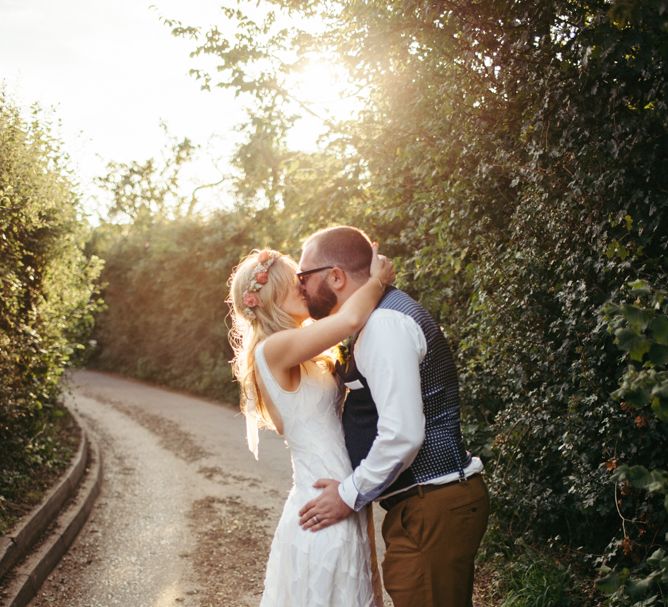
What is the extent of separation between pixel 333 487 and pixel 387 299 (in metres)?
0.77

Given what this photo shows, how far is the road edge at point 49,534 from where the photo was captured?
5594 mm

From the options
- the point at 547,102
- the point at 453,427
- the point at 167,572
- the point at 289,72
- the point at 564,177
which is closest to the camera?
the point at 453,427

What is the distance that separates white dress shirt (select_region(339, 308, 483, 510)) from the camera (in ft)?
8.68

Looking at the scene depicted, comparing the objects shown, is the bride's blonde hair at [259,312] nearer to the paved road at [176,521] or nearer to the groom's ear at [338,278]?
the groom's ear at [338,278]

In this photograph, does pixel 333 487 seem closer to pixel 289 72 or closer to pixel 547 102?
pixel 547 102

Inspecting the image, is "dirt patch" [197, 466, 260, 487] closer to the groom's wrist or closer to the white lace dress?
the white lace dress

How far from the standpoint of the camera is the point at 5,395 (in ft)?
24.1

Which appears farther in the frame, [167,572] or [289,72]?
[289,72]

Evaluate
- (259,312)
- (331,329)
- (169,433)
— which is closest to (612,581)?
(331,329)

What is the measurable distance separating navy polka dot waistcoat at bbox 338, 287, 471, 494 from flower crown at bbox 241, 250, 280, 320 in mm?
527

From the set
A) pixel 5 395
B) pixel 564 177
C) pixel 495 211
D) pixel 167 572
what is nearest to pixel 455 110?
pixel 495 211

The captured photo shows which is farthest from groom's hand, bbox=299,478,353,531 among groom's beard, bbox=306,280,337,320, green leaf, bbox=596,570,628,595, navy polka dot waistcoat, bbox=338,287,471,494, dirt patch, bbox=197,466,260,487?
dirt patch, bbox=197,466,260,487

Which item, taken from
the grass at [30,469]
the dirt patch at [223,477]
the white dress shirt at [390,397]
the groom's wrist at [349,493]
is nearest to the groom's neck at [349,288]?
the white dress shirt at [390,397]

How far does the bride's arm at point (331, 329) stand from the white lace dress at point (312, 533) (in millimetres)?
83
